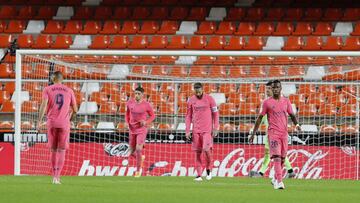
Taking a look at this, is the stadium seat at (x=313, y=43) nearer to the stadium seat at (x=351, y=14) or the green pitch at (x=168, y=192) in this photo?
the stadium seat at (x=351, y=14)

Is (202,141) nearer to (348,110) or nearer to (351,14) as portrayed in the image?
(348,110)

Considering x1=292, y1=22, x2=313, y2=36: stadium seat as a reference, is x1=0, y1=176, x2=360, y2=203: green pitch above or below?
below

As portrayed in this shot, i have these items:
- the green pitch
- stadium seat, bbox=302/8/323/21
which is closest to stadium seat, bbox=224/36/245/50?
stadium seat, bbox=302/8/323/21

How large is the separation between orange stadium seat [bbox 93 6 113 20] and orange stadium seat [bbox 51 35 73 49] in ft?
5.54

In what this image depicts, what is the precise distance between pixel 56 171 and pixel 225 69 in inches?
327

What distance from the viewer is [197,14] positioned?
30984mm

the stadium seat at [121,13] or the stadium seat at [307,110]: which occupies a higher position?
the stadium seat at [121,13]

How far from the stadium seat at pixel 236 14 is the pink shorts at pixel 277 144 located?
1613 cm

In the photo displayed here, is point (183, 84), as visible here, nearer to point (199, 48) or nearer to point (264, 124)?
point (264, 124)

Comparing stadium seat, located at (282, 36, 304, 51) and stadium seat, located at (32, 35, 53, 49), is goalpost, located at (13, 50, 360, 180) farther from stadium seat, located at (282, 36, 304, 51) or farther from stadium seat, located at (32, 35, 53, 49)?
stadium seat, located at (32, 35, 53, 49)

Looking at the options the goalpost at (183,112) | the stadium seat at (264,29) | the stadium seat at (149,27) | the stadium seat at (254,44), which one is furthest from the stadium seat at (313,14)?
the goalpost at (183,112)

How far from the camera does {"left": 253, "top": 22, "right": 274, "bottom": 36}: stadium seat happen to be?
98.2 feet

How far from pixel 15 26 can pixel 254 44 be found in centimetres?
762

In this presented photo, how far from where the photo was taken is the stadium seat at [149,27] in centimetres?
3005
